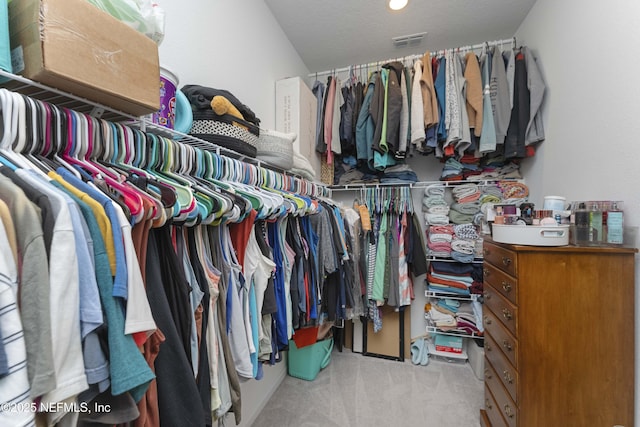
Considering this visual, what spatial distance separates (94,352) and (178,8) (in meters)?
1.36

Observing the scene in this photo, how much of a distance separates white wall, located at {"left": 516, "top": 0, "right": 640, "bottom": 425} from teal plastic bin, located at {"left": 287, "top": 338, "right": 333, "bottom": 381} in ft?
5.46

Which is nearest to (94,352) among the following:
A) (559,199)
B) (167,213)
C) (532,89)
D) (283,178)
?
(167,213)

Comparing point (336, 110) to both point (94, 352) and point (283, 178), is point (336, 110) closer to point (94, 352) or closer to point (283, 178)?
point (283, 178)

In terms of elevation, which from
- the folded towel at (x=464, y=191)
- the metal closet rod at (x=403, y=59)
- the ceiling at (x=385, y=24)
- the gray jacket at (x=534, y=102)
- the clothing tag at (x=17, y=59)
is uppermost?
the ceiling at (x=385, y=24)

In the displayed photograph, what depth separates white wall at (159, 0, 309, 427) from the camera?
3.81 feet

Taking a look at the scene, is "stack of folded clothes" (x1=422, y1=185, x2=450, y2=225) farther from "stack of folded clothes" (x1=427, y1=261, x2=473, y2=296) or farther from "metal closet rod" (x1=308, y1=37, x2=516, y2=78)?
"metal closet rod" (x1=308, y1=37, x2=516, y2=78)

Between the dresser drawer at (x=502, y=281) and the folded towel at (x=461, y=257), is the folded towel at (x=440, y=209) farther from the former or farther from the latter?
the dresser drawer at (x=502, y=281)

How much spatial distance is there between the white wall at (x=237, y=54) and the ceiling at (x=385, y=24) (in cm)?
18

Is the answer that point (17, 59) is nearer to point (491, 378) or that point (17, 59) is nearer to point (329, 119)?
point (329, 119)

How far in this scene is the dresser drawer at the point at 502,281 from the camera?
115 centimetres

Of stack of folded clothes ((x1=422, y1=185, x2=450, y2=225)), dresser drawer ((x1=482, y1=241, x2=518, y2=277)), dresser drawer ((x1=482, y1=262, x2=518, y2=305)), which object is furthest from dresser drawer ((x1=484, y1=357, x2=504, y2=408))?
stack of folded clothes ((x1=422, y1=185, x2=450, y2=225))

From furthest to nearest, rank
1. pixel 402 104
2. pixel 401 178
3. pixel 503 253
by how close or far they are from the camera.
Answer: pixel 401 178 < pixel 402 104 < pixel 503 253

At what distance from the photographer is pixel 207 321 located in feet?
2.52

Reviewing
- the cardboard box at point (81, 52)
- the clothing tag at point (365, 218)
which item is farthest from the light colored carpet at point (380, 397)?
the cardboard box at point (81, 52)
